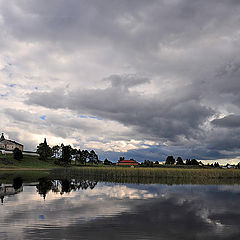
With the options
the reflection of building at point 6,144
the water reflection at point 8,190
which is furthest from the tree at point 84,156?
the water reflection at point 8,190

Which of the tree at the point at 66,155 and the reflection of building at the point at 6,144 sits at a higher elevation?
the reflection of building at the point at 6,144

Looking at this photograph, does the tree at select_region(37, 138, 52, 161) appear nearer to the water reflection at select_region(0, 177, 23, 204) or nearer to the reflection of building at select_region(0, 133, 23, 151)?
the reflection of building at select_region(0, 133, 23, 151)

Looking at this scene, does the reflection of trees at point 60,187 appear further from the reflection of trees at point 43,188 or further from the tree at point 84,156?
the tree at point 84,156

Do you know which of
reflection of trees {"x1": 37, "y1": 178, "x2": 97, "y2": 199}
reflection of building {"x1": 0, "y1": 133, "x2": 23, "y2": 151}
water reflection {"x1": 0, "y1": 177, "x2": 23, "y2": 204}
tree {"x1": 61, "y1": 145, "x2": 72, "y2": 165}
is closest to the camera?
water reflection {"x1": 0, "y1": 177, "x2": 23, "y2": 204}

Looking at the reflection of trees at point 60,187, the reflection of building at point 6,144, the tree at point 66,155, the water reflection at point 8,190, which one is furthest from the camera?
the reflection of building at point 6,144

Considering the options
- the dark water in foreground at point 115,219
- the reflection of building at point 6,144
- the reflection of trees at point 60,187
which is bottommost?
the reflection of trees at point 60,187

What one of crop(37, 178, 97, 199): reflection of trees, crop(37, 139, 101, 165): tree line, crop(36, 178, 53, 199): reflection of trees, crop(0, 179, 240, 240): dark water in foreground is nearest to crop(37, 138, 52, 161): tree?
crop(37, 139, 101, 165): tree line

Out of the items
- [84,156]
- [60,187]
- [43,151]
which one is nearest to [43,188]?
[60,187]

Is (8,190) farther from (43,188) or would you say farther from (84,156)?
(84,156)

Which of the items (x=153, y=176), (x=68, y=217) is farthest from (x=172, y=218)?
(x=153, y=176)

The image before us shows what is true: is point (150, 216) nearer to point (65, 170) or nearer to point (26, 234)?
point (26, 234)

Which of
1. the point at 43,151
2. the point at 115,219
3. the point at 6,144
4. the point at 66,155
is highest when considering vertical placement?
the point at 6,144

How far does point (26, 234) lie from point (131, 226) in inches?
352

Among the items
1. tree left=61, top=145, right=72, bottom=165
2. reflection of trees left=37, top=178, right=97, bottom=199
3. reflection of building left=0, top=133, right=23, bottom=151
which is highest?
reflection of building left=0, top=133, right=23, bottom=151
